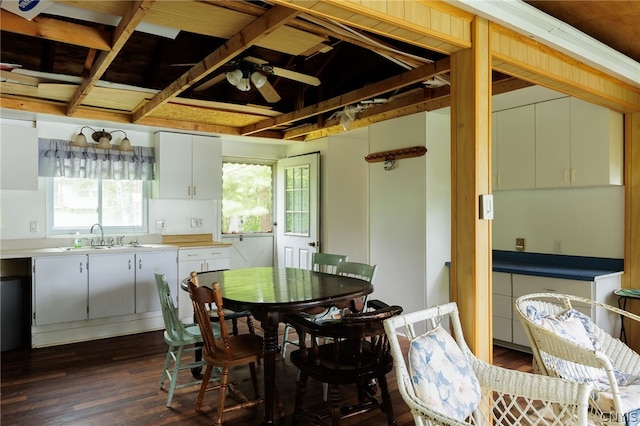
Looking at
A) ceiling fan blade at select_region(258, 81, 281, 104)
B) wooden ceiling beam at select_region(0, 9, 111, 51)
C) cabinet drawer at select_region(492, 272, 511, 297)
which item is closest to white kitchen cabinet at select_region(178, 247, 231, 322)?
ceiling fan blade at select_region(258, 81, 281, 104)

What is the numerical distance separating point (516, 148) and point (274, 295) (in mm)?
2885

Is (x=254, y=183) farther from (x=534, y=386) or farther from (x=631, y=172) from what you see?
(x=534, y=386)

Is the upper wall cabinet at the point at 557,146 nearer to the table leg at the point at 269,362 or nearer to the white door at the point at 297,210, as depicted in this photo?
the white door at the point at 297,210

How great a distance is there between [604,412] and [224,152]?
5.23 metres

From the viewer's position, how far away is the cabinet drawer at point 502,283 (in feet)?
13.0

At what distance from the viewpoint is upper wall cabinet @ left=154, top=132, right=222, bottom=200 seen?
209 inches

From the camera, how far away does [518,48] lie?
2.34m

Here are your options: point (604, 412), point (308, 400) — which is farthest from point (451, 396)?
point (308, 400)

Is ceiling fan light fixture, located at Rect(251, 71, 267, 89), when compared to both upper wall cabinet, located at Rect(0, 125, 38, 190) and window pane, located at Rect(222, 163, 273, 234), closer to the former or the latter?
upper wall cabinet, located at Rect(0, 125, 38, 190)

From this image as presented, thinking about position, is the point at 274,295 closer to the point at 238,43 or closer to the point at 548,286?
the point at 238,43

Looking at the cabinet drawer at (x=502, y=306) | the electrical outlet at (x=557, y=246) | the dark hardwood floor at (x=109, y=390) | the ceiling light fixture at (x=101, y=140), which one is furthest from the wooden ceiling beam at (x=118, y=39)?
the electrical outlet at (x=557, y=246)

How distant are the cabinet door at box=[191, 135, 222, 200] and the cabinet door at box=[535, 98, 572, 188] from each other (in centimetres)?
379

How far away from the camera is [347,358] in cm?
258

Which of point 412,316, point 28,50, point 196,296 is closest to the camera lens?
point 412,316
